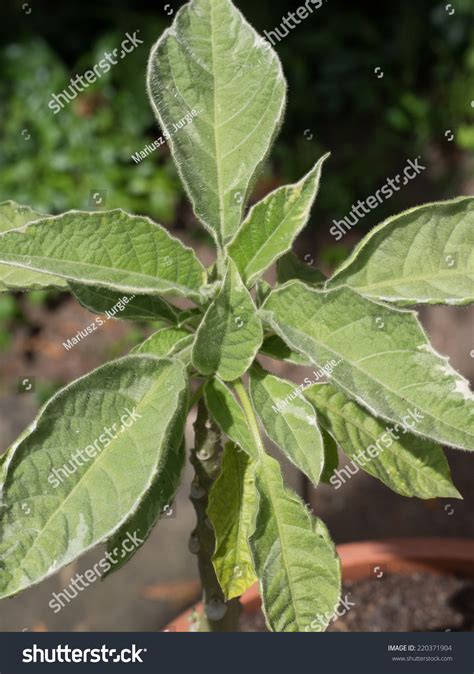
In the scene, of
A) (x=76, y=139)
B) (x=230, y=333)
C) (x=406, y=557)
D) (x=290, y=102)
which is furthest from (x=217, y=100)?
(x=290, y=102)

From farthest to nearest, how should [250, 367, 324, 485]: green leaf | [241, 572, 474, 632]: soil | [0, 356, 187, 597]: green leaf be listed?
1. [241, 572, 474, 632]: soil
2. [250, 367, 324, 485]: green leaf
3. [0, 356, 187, 597]: green leaf

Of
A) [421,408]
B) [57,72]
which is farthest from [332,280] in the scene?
[57,72]

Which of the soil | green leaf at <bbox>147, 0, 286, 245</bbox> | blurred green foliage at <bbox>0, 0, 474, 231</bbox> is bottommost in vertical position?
the soil

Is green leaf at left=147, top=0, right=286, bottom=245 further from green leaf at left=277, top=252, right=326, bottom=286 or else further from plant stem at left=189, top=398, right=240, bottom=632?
plant stem at left=189, top=398, right=240, bottom=632

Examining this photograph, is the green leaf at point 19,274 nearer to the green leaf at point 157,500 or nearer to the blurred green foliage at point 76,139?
the green leaf at point 157,500

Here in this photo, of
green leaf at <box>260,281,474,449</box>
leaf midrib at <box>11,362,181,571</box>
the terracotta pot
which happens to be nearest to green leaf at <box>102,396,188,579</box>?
leaf midrib at <box>11,362,181,571</box>

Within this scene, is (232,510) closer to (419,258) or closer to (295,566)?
(295,566)
